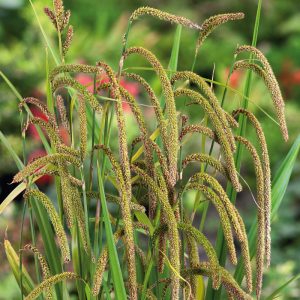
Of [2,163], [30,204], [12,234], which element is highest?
[2,163]

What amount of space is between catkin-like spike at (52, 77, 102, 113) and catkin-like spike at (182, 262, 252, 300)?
449 mm

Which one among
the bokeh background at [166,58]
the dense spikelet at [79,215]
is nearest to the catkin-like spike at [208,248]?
the dense spikelet at [79,215]

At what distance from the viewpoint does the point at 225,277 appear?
1.81 m

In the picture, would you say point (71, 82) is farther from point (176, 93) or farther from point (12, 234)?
point (12, 234)

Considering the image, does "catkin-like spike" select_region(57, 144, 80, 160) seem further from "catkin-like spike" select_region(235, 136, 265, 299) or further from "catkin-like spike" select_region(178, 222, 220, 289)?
"catkin-like spike" select_region(235, 136, 265, 299)

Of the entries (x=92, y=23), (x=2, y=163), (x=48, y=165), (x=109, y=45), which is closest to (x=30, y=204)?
(x=48, y=165)

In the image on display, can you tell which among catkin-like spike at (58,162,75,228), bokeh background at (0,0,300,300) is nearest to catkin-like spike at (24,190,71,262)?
catkin-like spike at (58,162,75,228)

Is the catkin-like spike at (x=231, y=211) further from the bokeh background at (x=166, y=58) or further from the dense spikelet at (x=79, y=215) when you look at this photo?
the bokeh background at (x=166, y=58)

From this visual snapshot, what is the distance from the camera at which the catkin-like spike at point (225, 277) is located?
1.80 metres

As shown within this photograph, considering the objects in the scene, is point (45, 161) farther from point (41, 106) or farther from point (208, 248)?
point (208, 248)

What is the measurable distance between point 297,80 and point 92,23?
8.11ft

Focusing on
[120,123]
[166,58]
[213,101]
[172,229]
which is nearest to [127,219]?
[172,229]

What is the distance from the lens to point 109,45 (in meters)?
7.02

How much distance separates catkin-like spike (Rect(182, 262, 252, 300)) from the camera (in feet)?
5.91
